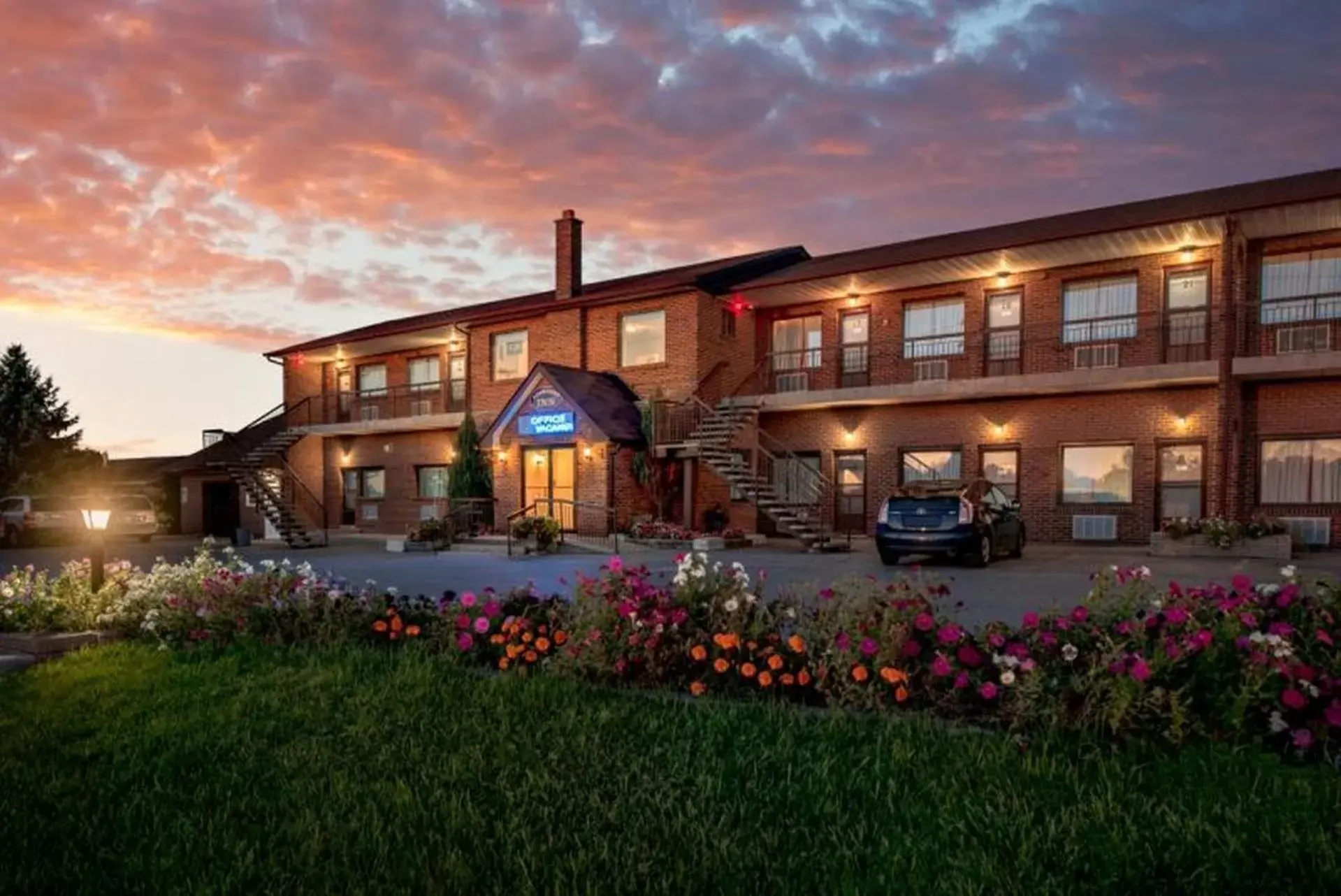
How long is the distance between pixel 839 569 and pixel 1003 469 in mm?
7966

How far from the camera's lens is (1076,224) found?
800 inches

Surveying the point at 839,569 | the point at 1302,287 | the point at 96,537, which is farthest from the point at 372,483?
the point at 1302,287

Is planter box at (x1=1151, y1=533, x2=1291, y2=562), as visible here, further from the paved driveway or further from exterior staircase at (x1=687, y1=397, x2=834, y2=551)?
exterior staircase at (x1=687, y1=397, x2=834, y2=551)

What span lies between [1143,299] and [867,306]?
261 inches

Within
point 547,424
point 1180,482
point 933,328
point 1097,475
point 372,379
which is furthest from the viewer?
point 372,379

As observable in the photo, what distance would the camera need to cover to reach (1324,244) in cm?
1738

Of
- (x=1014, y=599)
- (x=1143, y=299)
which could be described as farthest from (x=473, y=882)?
(x=1143, y=299)

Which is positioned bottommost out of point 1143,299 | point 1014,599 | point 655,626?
point 1014,599

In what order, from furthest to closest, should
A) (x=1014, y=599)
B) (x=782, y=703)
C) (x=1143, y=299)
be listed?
(x=1143, y=299)
(x=1014, y=599)
(x=782, y=703)

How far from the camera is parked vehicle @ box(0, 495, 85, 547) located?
2761 centimetres

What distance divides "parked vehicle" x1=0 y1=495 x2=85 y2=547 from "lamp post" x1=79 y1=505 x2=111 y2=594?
75.3 feet

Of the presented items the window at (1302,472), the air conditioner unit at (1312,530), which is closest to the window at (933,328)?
the window at (1302,472)

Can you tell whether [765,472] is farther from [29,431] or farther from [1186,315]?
[29,431]

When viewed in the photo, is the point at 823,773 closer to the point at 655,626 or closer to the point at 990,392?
the point at 655,626
